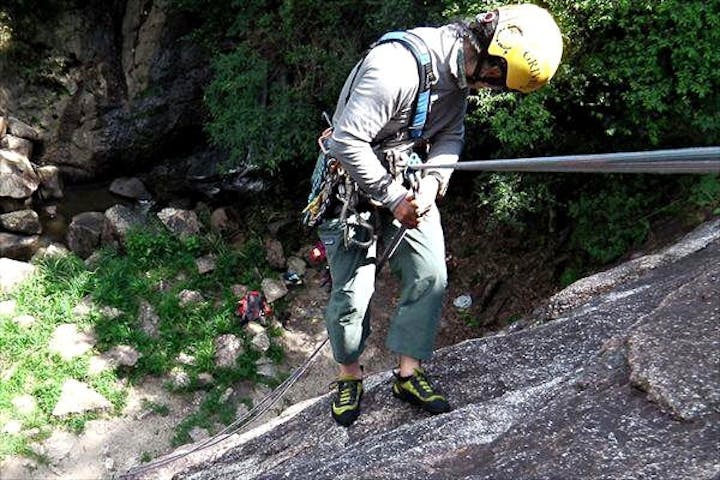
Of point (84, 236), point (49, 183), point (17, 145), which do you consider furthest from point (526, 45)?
point (17, 145)

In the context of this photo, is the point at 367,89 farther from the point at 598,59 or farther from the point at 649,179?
the point at 649,179

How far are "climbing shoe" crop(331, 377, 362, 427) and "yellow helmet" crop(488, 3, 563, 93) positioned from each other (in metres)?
1.74

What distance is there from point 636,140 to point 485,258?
2.49m

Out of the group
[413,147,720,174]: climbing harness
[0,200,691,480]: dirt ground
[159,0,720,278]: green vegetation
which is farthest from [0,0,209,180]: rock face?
[413,147,720,174]: climbing harness

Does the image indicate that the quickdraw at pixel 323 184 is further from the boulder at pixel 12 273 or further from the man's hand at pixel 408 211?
the boulder at pixel 12 273

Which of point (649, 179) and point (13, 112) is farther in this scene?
point (13, 112)

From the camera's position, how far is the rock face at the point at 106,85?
427 inches

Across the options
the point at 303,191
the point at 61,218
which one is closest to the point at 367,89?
the point at 303,191

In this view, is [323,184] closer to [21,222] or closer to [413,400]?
[413,400]

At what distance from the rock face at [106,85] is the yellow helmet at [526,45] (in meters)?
8.98

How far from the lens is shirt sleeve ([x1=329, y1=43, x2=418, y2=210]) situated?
277 centimetres

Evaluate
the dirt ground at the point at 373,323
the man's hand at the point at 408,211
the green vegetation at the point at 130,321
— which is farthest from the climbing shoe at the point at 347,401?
the green vegetation at the point at 130,321

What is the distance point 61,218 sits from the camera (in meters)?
10.4

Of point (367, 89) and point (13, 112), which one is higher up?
point (367, 89)
